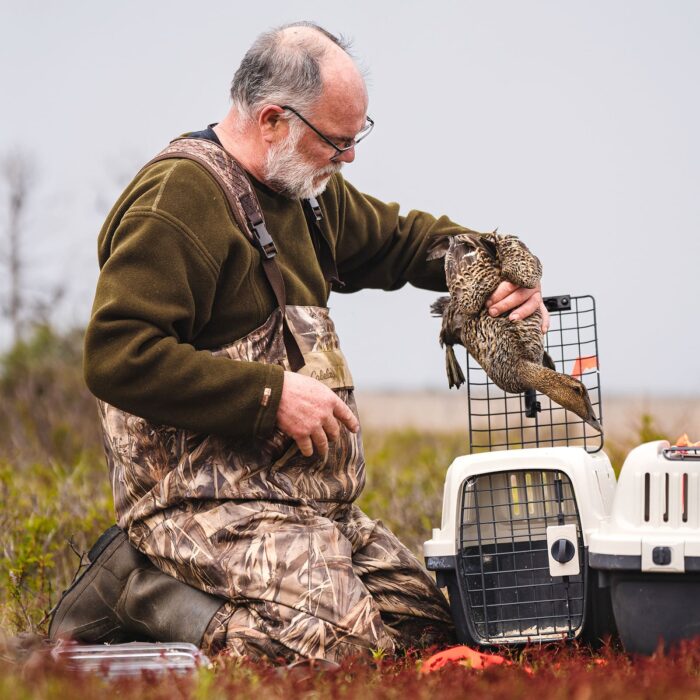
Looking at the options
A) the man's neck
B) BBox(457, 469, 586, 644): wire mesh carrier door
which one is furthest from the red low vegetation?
the man's neck

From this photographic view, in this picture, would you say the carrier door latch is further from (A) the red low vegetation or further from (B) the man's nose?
(B) the man's nose

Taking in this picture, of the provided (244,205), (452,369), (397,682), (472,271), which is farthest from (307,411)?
(452,369)

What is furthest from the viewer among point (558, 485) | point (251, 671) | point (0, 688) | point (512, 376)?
point (512, 376)

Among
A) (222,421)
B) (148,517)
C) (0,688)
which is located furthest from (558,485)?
(0,688)

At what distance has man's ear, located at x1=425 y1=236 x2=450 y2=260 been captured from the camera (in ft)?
18.1

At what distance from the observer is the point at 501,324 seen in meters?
5.19

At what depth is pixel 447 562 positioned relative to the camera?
14.6ft

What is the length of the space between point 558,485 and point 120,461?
176 centimetres

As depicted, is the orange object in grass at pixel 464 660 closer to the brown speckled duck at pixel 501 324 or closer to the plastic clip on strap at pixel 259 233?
the brown speckled duck at pixel 501 324

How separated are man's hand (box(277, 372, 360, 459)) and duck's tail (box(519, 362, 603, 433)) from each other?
1175mm

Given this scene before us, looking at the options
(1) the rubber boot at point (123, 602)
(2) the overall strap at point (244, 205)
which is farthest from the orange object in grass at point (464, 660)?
(2) the overall strap at point (244, 205)

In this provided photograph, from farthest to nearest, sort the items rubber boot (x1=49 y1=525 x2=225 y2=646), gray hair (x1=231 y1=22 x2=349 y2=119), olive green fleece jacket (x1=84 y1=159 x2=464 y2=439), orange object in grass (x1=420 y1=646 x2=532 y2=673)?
gray hair (x1=231 y1=22 x2=349 y2=119)
rubber boot (x1=49 y1=525 x2=225 y2=646)
olive green fleece jacket (x1=84 y1=159 x2=464 y2=439)
orange object in grass (x1=420 y1=646 x2=532 y2=673)

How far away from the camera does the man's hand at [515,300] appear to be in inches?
202

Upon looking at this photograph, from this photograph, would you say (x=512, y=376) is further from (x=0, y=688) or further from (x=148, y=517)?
(x=0, y=688)
